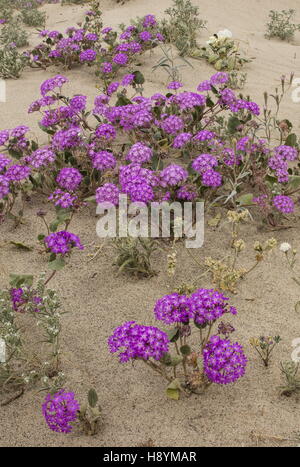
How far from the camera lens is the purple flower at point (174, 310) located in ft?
9.96

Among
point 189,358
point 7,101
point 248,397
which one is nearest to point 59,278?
point 189,358

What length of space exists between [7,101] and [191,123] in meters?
2.89

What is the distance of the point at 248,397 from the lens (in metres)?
3.17

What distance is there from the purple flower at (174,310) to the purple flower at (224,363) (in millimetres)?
228

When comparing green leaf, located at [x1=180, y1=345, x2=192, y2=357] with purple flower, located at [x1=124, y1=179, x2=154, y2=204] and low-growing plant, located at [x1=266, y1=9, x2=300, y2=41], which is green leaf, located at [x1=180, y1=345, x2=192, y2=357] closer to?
purple flower, located at [x1=124, y1=179, x2=154, y2=204]

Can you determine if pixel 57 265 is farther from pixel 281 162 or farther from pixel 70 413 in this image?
pixel 281 162

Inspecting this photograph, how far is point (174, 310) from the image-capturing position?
3070 millimetres

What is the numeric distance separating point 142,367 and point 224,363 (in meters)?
0.69

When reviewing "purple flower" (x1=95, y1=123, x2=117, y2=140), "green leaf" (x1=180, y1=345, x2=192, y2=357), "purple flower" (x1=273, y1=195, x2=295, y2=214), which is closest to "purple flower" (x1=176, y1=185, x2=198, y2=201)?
"purple flower" (x1=273, y1=195, x2=295, y2=214)

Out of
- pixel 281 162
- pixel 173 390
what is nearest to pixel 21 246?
pixel 173 390

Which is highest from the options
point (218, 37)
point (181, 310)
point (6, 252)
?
point (218, 37)

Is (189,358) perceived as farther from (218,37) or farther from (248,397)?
(218,37)
